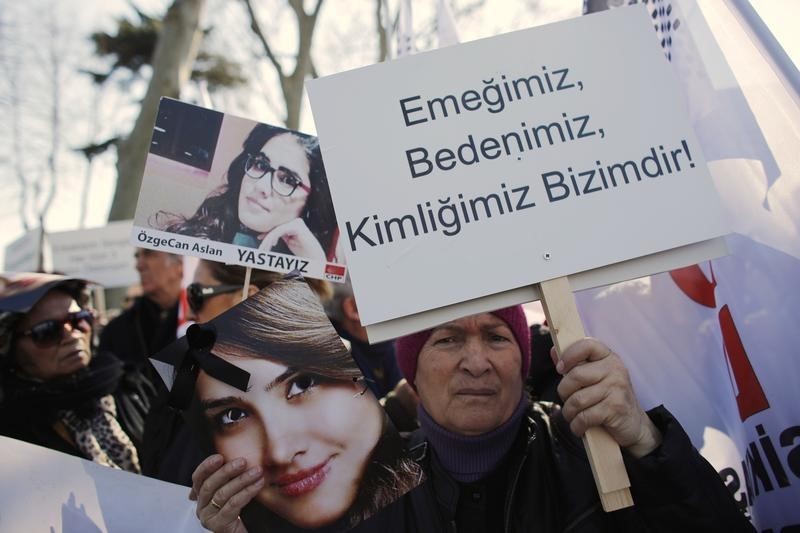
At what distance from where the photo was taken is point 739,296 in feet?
5.57

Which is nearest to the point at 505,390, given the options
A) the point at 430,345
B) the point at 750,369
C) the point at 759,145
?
the point at 430,345

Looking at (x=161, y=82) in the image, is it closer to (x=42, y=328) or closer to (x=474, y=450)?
(x=42, y=328)

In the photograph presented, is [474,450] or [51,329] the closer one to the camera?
[474,450]

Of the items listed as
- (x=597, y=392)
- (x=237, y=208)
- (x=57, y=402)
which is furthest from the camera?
(x=57, y=402)

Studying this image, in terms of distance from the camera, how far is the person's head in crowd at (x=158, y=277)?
13.8ft

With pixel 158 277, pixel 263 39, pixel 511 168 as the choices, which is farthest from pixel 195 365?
pixel 263 39

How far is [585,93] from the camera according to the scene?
146 centimetres

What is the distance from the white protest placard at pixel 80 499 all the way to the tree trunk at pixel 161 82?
714 centimetres

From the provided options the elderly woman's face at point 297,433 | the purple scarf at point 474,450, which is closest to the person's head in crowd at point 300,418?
the elderly woman's face at point 297,433

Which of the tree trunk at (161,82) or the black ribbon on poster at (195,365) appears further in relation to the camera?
A: the tree trunk at (161,82)

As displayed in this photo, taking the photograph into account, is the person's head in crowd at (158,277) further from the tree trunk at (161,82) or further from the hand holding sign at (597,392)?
the tree trunk at (161,82)

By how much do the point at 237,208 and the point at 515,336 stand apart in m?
0.92

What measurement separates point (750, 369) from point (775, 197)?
45 centimetres

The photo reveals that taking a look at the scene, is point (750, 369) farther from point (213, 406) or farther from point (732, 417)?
point (213, 406)
